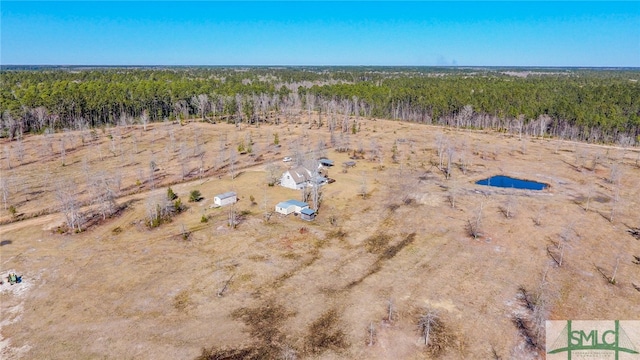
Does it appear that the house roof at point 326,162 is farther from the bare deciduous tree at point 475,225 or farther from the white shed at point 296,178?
the bare deciduous tree at point 475,225

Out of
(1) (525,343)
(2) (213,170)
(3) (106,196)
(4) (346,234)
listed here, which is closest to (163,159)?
(2) (213,170)

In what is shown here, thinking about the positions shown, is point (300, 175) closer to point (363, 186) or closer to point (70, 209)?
point (363, 186)

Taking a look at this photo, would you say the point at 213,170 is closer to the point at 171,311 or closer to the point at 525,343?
the point at 171,311

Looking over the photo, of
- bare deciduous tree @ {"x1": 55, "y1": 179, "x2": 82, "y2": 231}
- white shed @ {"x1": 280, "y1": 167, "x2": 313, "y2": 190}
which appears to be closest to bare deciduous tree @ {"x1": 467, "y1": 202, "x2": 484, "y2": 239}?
white shed @ {"x1": 280, "y1": 167, "x2": 313, "y2": 190}

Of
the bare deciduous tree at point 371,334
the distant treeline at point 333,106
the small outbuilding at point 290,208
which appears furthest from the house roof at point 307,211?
the distant treeline at point 333,106

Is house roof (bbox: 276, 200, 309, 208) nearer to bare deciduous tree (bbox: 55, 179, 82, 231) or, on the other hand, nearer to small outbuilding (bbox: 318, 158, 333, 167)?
small outbuilding (bbox: 318, 158, 333, 167)

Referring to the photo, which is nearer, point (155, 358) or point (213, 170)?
point (155, 358)
